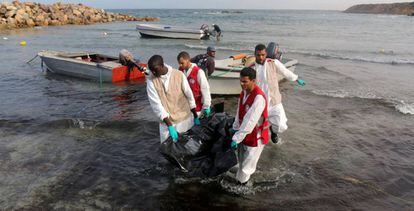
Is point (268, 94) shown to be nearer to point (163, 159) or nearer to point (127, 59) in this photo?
point (163, 159)

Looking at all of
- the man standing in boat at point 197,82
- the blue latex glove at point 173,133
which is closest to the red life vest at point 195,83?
the man standing in boat at point 197,82

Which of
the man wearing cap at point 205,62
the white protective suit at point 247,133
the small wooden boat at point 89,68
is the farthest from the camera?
the small wooden boat at point 89,68

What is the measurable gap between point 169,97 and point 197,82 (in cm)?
71

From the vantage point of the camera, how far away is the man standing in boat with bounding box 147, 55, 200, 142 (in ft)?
15.3

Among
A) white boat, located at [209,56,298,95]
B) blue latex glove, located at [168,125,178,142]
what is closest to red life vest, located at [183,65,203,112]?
blue latex glove, located at [168,125,178,142]

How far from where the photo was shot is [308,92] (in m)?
12.2

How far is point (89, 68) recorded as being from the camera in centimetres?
1308

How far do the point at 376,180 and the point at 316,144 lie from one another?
1.72 metres

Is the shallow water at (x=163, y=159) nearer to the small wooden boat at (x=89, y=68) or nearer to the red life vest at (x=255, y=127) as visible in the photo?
the small wooden boat at (x=89, y=68)

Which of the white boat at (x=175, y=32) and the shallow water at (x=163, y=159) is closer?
the shallow water at (x=163, y=159)

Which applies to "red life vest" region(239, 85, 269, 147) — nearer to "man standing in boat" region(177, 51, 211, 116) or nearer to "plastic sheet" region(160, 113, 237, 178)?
"plastic sheet" region(160, 113, 237, 178)

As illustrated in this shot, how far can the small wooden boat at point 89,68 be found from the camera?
1284 centimetres

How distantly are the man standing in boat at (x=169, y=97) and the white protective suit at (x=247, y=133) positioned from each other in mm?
822

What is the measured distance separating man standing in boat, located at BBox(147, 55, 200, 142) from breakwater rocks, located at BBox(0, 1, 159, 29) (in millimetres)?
39379
